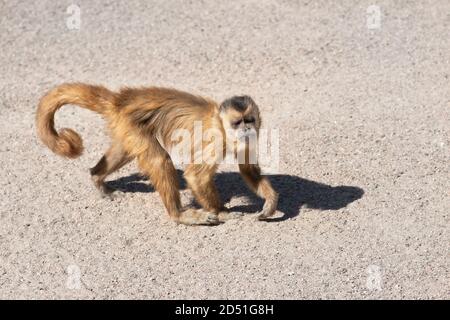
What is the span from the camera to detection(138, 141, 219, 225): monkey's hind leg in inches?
341

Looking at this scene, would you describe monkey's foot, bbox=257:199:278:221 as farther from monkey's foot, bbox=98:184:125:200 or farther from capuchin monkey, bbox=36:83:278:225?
monkey's foot, bbox=98:184:125:200

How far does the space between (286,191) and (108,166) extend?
1934 mm

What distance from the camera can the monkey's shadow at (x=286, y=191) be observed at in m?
9.19

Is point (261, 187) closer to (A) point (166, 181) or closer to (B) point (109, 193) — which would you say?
(A) point (166, 181)

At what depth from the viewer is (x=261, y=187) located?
29.5ft

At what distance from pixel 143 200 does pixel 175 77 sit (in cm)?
277

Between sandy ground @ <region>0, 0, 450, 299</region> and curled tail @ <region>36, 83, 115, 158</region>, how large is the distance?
29.2 inches

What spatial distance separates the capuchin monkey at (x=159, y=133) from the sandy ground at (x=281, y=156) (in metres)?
0.33

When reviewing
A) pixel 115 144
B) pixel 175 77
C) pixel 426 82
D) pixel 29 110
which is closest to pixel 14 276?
pixel 115 144

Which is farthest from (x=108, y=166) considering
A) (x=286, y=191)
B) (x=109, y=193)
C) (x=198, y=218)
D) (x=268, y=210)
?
(x=286, y=191)

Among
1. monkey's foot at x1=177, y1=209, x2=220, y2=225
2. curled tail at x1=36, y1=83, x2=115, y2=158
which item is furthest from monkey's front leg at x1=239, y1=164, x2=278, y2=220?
curled tail at x1=36, y1=83, x2=115, y2=158

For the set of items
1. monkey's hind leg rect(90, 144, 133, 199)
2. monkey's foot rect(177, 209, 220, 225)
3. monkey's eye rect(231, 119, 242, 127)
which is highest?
monkey's eye rect(231, 119, 242, 127)

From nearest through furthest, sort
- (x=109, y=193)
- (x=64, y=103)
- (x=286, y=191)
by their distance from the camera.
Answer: (x=64, y=103) → (x=109, y=193) → (x=286, y=191)

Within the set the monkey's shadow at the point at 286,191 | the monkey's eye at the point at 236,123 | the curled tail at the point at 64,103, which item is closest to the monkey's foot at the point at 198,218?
the monkey's shadow at the point at 286,191
